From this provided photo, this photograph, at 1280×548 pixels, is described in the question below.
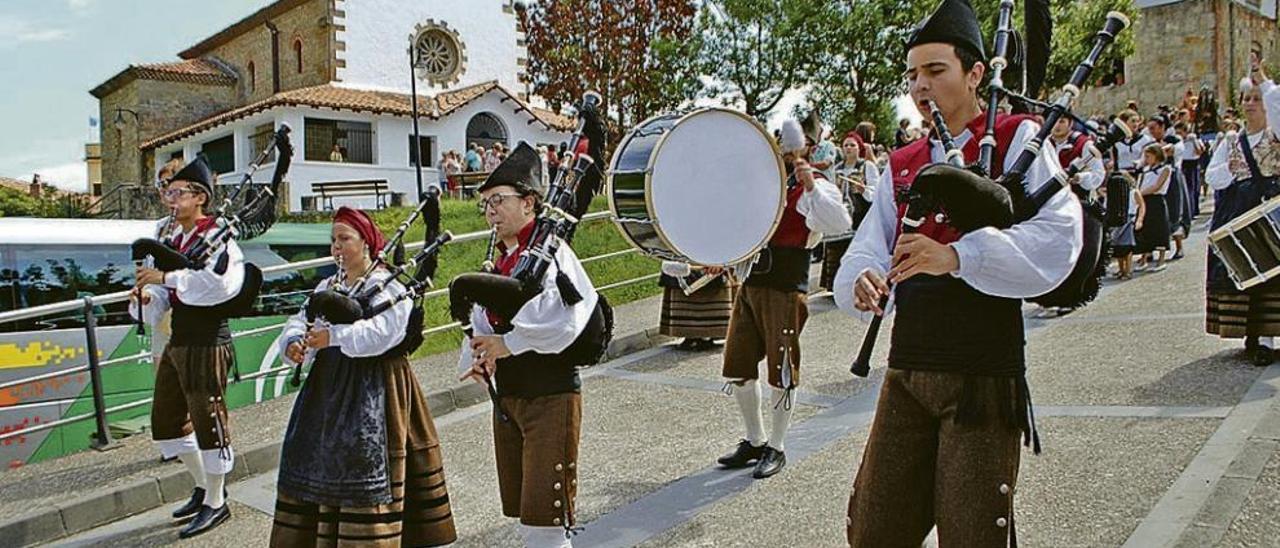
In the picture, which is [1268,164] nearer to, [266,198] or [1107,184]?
[1107,184]

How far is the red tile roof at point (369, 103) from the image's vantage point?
92.6ft

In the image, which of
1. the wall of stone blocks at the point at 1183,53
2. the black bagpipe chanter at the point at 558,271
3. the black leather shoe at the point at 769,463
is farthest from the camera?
the wall of stone blocks at the point at 1183,53

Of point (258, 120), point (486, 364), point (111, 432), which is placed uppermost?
point (258, 120)

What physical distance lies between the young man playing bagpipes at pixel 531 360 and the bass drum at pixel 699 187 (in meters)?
0.53

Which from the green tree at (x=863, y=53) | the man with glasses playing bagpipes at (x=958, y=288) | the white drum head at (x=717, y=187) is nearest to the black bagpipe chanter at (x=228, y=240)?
the white drum head at (x=717, y=187)

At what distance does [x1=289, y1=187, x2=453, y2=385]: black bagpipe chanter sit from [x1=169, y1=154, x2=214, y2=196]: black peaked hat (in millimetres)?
1813

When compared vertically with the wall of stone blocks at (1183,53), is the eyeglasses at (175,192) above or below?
below

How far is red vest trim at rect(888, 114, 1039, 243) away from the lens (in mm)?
2586

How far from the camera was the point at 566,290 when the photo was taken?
3.47 meters

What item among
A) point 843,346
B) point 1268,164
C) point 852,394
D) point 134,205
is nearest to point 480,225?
point 843,346

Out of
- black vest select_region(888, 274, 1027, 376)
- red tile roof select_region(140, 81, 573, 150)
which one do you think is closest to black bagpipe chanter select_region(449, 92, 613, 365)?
black vest select_region(888, 274, 1027, 376)

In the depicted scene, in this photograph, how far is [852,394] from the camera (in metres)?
6.57

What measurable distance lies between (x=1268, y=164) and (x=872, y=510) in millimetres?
5138

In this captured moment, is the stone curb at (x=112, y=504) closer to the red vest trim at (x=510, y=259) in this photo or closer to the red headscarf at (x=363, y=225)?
the red headscarf at (x=363, y=225)
